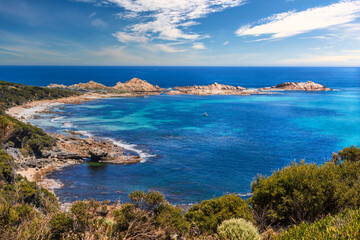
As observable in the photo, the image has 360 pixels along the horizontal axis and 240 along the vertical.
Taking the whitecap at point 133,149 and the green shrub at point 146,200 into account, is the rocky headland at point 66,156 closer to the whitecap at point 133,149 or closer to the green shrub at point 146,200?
the whitecap at point 133,149

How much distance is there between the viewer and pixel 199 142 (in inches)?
2295

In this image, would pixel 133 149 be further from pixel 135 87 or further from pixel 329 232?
pixel 135 87

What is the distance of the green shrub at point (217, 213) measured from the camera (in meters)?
18.3

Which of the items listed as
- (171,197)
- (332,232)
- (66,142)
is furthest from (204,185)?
(66,142)

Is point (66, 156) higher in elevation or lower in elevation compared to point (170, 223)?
lower

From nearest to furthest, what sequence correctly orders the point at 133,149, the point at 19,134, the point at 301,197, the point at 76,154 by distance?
the point at 301,197
the point at 19,134
the point at 76,154
the point at 133,149

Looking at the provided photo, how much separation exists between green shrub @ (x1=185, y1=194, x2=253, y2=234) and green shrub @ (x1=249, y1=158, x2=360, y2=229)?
1668mm

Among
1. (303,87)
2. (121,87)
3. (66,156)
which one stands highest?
(121,87)

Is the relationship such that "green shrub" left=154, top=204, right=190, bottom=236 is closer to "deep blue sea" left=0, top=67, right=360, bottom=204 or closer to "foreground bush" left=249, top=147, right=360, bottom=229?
"foreground bush" left=249, top=147, right=360, bottom=229

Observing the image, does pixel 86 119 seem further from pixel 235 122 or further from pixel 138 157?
pixel 235 122

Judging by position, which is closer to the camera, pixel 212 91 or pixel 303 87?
pixel 212 91

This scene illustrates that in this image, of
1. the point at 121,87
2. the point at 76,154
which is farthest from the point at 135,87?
the point at 76,154

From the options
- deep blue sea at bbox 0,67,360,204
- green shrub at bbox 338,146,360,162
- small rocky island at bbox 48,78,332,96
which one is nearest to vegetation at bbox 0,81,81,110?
deep blue sea at bbox 0,67,360,204

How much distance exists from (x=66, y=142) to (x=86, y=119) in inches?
1039
